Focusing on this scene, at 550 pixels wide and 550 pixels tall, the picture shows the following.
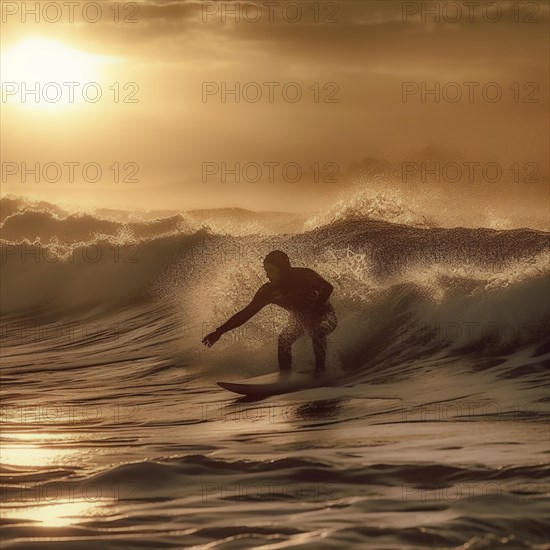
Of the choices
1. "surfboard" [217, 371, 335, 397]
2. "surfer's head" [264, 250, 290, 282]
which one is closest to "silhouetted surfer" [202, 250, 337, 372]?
"surfer's head" [264, 250, 290, 282]

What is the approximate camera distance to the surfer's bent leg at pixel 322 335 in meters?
13.0

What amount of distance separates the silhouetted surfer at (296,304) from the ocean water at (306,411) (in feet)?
1.44

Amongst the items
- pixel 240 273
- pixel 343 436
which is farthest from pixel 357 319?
pixel 343 436

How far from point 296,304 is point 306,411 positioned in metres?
2.16

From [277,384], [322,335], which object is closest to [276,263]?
[322,335]

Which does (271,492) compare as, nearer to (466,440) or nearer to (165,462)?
(165,462)

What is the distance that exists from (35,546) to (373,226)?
18.2 meters

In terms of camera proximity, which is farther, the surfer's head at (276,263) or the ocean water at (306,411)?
the surfer's head at (276,263)

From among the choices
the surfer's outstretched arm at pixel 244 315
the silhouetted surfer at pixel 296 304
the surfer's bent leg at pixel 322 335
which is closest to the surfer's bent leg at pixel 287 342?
the silhouetted surfer at pixel 296 304

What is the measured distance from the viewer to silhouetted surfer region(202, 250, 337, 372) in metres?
13.0

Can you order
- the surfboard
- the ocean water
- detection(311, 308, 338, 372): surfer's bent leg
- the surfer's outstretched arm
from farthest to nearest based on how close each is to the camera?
detection(311, 308, 338, 372): surfer's bent leg → the surfer's outstretched arm → the surfboard → the ocean water

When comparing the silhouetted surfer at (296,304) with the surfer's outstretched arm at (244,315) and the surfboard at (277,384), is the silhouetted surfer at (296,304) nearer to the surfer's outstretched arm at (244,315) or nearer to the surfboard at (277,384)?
the surfer's outstretched arm at (244,315)

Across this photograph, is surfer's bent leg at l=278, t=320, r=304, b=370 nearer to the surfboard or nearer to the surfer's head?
the surfboard

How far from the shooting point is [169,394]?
44.2ft
